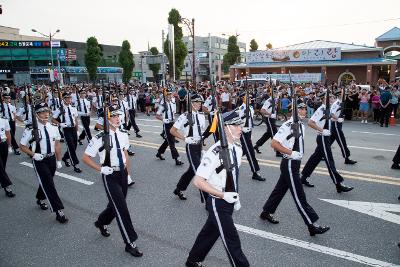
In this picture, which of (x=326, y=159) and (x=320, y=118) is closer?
(x=326, y=159)

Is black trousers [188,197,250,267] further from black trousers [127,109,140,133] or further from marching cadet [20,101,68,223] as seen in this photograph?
black trousers [127,109,140,133]

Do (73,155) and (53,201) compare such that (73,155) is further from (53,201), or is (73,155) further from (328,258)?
(328,258)

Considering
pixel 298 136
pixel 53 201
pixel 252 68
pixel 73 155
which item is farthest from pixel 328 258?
pixel 252 68

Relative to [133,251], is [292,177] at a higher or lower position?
higher

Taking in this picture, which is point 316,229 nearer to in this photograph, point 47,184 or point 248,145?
point 248,145

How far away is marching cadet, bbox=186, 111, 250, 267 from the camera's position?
3436mm

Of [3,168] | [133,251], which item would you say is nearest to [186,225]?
[133,251]

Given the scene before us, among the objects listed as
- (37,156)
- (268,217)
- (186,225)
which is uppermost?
(37,156)

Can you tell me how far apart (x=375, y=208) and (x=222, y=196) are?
13.1ft

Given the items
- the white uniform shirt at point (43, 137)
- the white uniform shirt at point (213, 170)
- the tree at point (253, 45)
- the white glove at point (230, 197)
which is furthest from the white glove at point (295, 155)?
the tree at point (253, 45)

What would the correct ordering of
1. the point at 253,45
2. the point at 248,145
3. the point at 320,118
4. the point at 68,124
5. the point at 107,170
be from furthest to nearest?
1. the point at 253,45
2. the point at 68,124
3. the point at 248,145
4. the point at 320,118
5. the point at 107,170

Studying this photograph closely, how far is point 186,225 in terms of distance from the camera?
5.47m

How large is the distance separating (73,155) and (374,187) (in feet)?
25.3

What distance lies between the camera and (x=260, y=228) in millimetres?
5285
